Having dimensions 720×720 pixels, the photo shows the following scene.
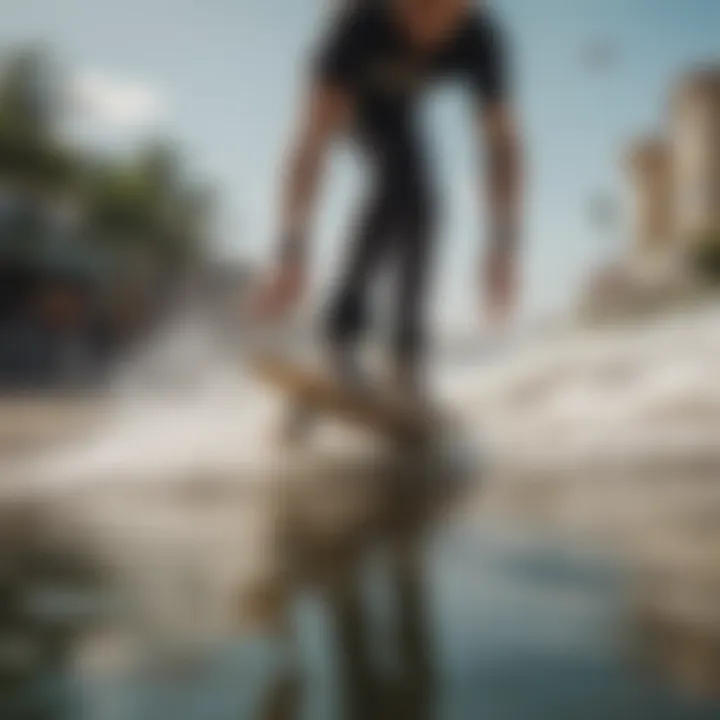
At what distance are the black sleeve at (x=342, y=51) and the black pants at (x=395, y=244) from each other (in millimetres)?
96

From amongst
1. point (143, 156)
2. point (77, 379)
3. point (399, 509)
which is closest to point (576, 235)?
point (399, 509)

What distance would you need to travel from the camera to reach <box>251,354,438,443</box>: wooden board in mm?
1460

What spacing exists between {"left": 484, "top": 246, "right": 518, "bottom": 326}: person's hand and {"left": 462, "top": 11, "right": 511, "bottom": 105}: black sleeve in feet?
0.69

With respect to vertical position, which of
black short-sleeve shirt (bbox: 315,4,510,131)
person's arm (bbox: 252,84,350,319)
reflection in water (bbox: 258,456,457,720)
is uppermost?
black short-sleeve shirt (bbox: 315,4,510,131)

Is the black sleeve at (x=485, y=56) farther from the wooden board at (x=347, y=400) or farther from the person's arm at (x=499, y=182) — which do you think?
the wooden board at (x=347, y=400)

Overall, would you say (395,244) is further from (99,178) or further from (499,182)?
(99,178)

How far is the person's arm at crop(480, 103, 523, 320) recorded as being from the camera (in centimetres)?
148

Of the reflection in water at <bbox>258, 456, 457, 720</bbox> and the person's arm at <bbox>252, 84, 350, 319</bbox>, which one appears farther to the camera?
the person's arm at <bbox>252, 84, 350, 319</bbox>

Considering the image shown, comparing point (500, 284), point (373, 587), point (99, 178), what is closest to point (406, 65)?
point (500, 284)

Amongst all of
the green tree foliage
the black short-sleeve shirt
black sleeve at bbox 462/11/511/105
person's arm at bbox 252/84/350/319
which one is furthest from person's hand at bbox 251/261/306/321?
black sleeve at bbox 462/11/511/105

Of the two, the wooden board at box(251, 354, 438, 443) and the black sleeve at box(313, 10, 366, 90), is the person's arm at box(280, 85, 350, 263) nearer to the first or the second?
the black sleeve at box(313, 10, 366, 90)

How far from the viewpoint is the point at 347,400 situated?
148 cm

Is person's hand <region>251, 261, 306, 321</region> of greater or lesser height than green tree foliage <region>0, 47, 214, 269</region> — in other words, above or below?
below

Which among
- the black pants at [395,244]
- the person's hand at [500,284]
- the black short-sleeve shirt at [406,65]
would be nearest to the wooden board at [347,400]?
the black pants at [395,244]
